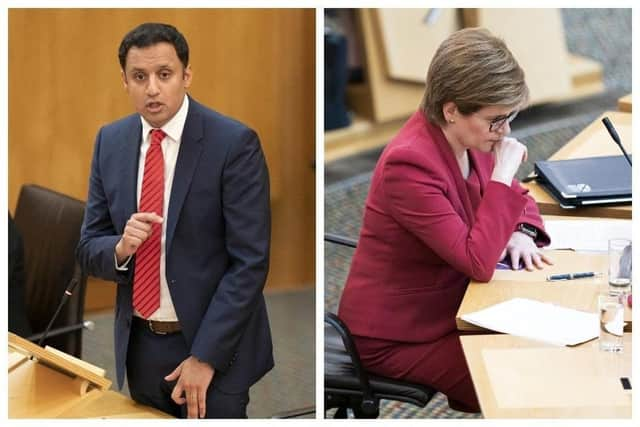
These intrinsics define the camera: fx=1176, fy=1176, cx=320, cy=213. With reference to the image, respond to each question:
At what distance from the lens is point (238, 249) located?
2.72 m

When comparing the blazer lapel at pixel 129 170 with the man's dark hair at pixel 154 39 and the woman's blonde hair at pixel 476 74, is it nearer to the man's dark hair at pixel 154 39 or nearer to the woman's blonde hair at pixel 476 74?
the man's dark hair at pixel 154 39

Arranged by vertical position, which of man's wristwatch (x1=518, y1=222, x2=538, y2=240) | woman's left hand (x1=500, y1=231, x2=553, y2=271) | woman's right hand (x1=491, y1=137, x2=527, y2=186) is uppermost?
woman's right hand (x1=491, y1=137, x2=527, y2=186)

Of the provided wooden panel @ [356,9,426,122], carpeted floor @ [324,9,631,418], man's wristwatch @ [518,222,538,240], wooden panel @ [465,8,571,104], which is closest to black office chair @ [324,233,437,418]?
carpeted floor @ [324,9,631,418]

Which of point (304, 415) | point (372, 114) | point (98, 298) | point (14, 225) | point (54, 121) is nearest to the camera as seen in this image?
point (304, 415)

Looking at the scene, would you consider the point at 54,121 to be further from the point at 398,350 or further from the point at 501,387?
the point at 501,387

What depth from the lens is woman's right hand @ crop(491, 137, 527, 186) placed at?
9.85 feet

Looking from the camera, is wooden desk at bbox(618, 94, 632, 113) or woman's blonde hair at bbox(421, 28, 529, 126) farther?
wooden desk at bbox(618, 94, 632, 113)

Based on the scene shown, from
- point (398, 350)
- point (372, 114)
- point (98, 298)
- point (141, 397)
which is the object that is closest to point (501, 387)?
point (398, 350)

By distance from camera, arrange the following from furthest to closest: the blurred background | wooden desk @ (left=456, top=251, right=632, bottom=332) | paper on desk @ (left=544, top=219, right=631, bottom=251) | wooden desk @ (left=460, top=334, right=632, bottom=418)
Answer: the blurred background
paper on desk @ (left=544, top=219, right=631, bottom=251)
wooden desk @ (left=456, top=251, right=632, bottom=332)
wooden desk @ (left=460, top=334, right=632, bottom=418)

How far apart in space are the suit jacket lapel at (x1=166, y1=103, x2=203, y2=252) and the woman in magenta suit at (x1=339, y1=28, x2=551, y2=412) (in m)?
0.54

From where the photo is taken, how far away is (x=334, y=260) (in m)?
5.31

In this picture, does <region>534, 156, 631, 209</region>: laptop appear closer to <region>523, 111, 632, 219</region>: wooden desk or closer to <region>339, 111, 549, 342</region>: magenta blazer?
<region>523, 111, 632, 219</region>: wooden desk

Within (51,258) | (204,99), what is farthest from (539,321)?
(51,258)

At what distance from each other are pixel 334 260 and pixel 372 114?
1311 mm
